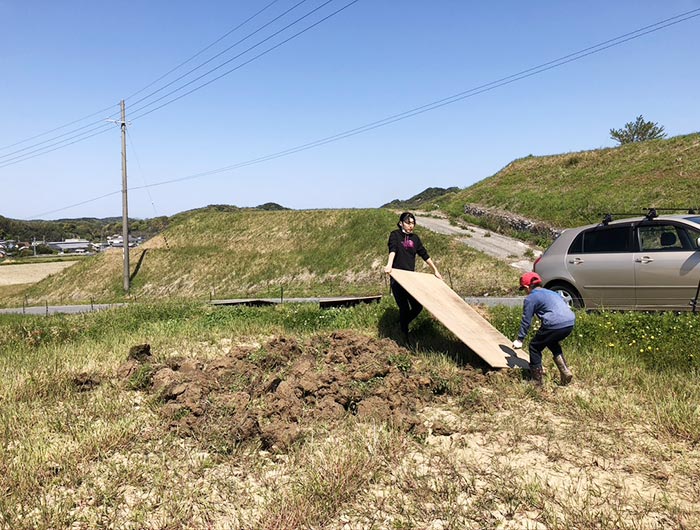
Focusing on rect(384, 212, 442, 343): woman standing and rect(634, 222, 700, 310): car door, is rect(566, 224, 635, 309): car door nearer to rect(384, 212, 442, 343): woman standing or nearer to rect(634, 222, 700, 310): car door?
rect(634, 222, 700, 310): car door

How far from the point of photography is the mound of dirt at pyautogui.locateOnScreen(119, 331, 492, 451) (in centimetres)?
448

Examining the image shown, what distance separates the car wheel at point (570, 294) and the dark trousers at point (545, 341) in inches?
146

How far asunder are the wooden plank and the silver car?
2760 mm

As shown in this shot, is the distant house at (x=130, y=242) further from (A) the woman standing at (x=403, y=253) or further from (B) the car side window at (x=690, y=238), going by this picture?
(B) the car side window at (x=690, y=238)

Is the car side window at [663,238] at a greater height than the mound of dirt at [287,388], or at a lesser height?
greater

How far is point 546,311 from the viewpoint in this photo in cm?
539

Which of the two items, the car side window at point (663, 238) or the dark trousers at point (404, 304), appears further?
the car side window at point (663, 238)

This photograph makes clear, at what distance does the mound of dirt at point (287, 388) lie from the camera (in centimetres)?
448

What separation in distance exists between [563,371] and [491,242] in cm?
1774

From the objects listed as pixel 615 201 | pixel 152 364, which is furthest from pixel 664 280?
pixel 615 201

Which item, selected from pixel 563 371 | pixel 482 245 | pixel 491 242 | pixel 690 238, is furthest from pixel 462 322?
pixel 491 242

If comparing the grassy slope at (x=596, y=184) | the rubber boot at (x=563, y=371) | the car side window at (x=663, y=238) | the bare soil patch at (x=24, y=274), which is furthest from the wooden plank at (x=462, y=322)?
the bare soil patch at (x=24, y=274)

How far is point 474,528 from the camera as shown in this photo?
2939 mm

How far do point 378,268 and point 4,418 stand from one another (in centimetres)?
1985
